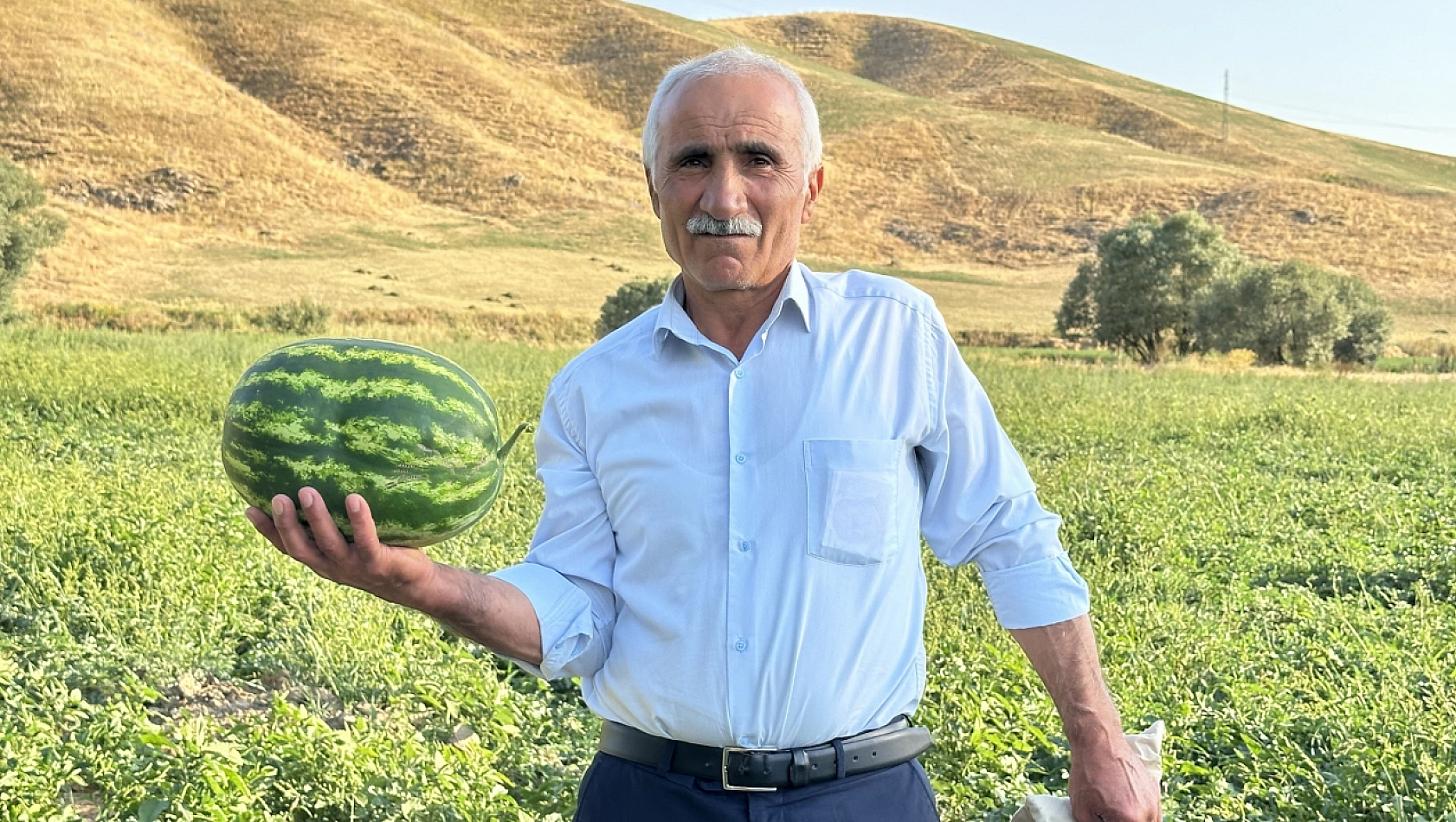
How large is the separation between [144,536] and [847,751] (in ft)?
17.4

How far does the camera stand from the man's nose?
2330 millimetres

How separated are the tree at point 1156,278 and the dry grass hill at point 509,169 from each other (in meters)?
9.02

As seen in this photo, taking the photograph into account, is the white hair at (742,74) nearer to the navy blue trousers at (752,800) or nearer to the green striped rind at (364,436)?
the green striped rind at (364,436)

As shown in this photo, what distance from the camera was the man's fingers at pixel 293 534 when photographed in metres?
1.99

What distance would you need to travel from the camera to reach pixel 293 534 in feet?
6.58

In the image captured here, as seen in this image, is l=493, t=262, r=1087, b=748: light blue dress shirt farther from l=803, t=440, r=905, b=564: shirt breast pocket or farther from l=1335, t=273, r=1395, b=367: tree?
l=1335, t=273, r=1395, b=367: tree

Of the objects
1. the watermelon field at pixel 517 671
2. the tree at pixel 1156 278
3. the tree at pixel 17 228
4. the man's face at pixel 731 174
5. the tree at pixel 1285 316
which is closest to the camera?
the man's face at pixel 731 174

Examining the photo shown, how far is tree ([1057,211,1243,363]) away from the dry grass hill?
9015 mm

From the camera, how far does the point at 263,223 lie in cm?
6531

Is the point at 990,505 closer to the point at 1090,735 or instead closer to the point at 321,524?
the point at 1090,735

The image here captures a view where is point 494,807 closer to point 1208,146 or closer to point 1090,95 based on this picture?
point 1208,146

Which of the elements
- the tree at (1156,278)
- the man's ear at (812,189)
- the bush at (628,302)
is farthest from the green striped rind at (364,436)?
the tree at (1156,278)

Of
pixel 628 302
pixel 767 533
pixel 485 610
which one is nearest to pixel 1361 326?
pixel 628 302

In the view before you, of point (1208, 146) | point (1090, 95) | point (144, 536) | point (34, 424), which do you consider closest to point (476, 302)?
point (34, 424)
